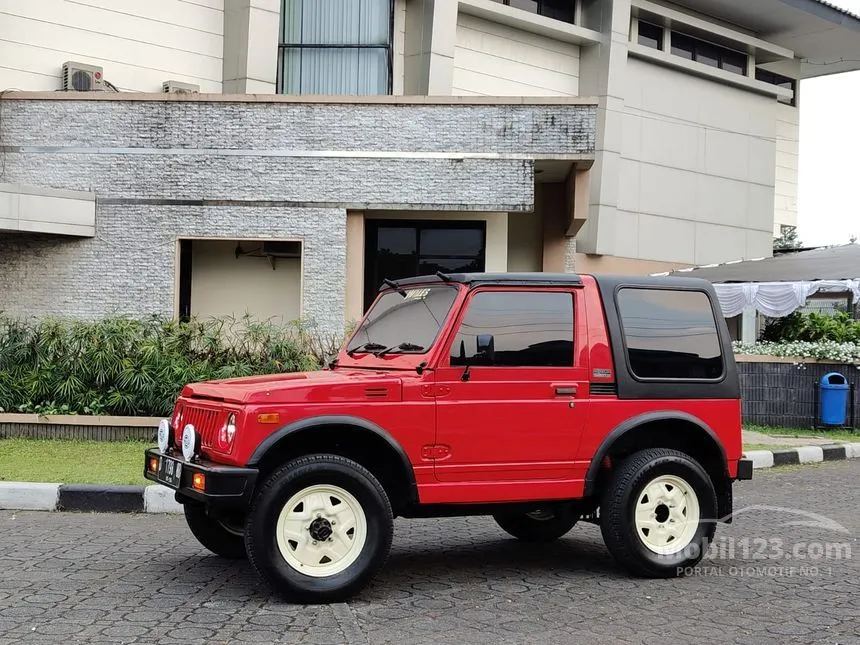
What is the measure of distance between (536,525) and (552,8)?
818 inches

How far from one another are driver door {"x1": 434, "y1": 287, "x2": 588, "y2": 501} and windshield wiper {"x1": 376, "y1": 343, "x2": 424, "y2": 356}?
27cm

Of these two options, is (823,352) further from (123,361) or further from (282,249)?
(123,361)

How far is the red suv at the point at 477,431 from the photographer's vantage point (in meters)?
5.63

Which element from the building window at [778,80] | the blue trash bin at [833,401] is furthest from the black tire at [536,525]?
the building window at [778,80]

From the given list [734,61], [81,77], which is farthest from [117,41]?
[734,61]

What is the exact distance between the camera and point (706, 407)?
6652 mm

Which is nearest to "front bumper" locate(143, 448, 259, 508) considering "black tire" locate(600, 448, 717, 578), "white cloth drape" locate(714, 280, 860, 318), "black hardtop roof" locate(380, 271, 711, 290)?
"black hardtop roof" locate(380, 271, 711, 290)

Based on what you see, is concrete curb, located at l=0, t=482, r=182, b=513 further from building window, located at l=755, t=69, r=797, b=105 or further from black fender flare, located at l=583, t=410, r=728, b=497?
building window, located at l=755, t=69, r=797, b=105

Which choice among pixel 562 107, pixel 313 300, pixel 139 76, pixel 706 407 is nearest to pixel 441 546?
pixel 706 407

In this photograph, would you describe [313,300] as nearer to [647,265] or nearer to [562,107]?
[562,107]

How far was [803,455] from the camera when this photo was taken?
1309cm

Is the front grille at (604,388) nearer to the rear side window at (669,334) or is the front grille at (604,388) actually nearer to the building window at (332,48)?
the rear side window at (669,334)

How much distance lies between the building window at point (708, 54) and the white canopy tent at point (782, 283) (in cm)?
851

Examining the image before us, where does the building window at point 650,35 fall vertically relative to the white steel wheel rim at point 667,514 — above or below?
above
